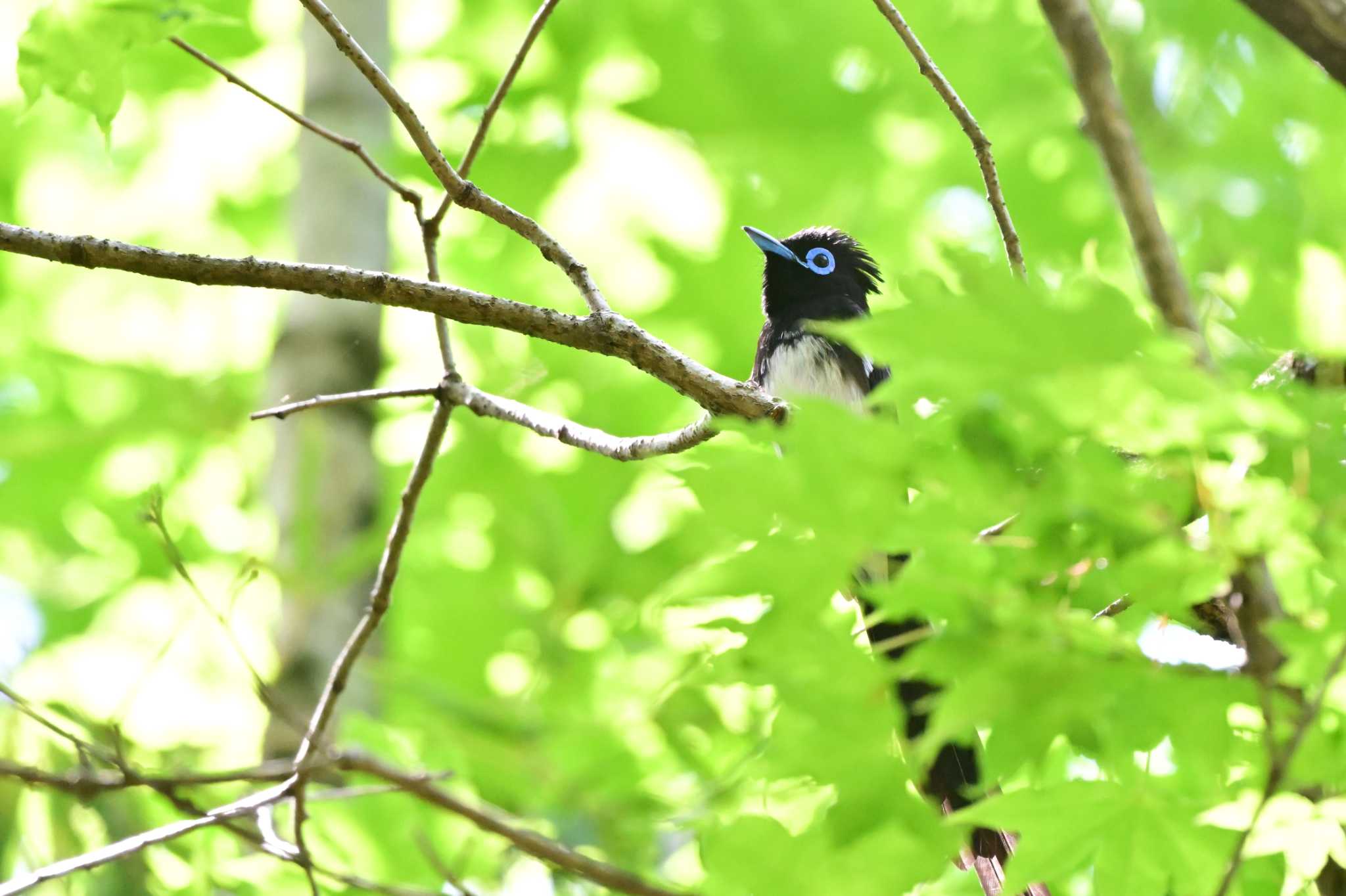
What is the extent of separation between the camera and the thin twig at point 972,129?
241 cm

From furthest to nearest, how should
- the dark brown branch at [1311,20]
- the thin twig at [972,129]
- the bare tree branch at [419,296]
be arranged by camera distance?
the thin twig at [972,129] → the bare tree branch at [419,296] → the dark brown branch at [1311,20]

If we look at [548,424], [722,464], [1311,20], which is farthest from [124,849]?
[1311,20]

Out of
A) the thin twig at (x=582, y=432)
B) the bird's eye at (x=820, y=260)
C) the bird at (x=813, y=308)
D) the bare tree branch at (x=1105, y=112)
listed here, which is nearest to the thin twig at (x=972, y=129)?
the bare tree branch at (x=1105, y=112)

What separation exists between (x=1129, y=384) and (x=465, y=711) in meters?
3.64

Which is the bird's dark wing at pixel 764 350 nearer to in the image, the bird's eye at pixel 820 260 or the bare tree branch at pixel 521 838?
the bird's eye at pixel 820 260

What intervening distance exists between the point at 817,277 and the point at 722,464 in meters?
3.71

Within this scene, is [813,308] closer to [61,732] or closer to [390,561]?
[390,561]

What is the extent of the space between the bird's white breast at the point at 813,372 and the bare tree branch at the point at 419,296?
241 centimetres

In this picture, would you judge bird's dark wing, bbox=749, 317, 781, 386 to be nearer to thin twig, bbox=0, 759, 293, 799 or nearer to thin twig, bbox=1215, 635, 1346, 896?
thin twig, bbox=0, 759, 293, 799

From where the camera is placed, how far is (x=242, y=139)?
6.95 meters

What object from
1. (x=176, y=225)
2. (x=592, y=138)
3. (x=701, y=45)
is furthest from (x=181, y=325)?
(x=701, y=45)

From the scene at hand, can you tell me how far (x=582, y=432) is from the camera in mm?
2486

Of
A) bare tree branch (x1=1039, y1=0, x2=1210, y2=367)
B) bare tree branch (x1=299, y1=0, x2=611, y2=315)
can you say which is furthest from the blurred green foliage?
bare tree branch (x1=299, y1=0, x2=611, y2=315)

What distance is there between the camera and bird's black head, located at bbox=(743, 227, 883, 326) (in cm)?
494
